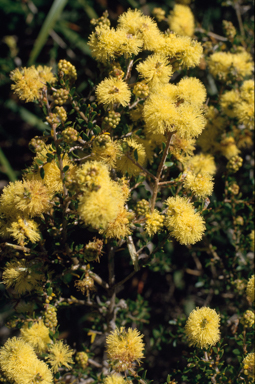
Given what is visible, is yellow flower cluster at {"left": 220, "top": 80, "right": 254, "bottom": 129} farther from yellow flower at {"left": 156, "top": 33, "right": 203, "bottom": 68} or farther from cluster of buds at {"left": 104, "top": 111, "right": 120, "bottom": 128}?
cluster of buds at {"left": 104, "top": 111, "right": 120, "bottom": 128}

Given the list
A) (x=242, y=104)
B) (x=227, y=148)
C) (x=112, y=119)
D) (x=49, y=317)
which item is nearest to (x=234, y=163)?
(x=227, y=148)

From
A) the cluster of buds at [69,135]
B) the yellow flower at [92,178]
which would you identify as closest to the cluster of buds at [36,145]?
the cluster of buds at [69,135]

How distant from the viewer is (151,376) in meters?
1.78

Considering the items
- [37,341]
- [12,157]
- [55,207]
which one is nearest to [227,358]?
[37,341]

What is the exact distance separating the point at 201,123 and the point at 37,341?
3.93 feet

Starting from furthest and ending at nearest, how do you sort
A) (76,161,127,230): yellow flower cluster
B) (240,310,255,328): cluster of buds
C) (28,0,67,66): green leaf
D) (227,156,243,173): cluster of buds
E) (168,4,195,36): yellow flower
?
(28,0,67,66): green leaf, (168,4,195,36): yellow flower, (227,156,243,173): cluster of buds, (240,310,255,328): cluster of buds, (76,161,127,230): yellow flower cluster

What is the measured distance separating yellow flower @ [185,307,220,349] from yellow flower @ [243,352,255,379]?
19 centimetres

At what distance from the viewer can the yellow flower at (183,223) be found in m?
1.15

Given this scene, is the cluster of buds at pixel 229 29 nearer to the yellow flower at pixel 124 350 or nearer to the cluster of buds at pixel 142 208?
the cluster of buds at pixel 142 208

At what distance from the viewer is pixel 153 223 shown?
1199 mm

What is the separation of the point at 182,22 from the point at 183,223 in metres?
1.34

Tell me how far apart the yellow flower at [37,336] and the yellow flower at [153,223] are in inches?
26.4

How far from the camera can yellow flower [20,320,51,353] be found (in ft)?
4.27

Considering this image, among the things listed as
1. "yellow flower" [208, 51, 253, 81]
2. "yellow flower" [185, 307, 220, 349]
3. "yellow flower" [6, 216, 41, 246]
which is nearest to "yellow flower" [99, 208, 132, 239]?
"yellow flower" [6, 216, 41, 246]
